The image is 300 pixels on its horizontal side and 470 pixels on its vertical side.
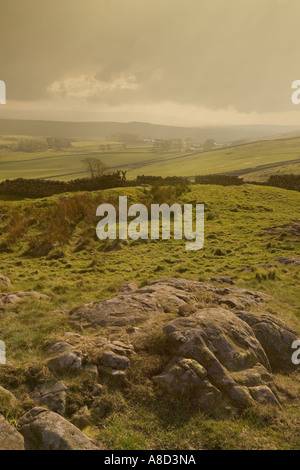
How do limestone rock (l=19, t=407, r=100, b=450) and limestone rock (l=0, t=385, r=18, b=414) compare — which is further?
limestone rock (l=0, t=385, r=18, b=414)

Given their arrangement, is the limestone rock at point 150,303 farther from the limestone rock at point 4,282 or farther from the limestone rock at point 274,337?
the limestone rock at point 4,282

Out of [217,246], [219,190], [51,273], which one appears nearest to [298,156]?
[219,190]

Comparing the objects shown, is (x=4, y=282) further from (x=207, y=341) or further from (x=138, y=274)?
(x=207, y=341)

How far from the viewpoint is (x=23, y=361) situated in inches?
265

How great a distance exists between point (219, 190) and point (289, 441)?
30.9m

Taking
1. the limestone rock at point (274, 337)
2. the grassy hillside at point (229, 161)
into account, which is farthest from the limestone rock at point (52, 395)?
the grassy hillside at point (229, 161)

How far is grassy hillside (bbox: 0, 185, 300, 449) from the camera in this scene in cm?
549

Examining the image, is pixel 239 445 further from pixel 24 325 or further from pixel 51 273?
pixel 51 273

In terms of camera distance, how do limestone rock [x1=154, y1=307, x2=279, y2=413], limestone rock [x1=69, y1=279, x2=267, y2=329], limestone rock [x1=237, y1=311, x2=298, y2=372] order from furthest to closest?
1. limestone rock [x1=69, y1=279, x2=267, y2=329]
2. limestone rock [x1=237, y1=311, x2=298, y2=372]
3. limestone rock [x1=154, y1=307, x2=279, y2=413]

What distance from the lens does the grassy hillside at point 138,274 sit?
18.0 feet

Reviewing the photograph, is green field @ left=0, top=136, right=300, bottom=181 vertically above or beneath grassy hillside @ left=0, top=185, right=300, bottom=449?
above

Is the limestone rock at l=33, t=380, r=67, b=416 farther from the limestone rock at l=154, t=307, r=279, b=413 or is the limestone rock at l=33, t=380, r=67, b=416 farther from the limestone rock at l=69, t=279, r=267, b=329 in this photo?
the limestone rock at l=69, t=279, r=267, b=329

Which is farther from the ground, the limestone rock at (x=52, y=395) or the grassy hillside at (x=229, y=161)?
the grassy hillside at (x=229, y=161)

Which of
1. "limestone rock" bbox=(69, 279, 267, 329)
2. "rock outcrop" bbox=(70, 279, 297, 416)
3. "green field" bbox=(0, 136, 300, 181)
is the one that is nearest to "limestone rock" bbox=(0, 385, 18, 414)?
"rock outcrop" bbox=(70, 279, 297, 416)
